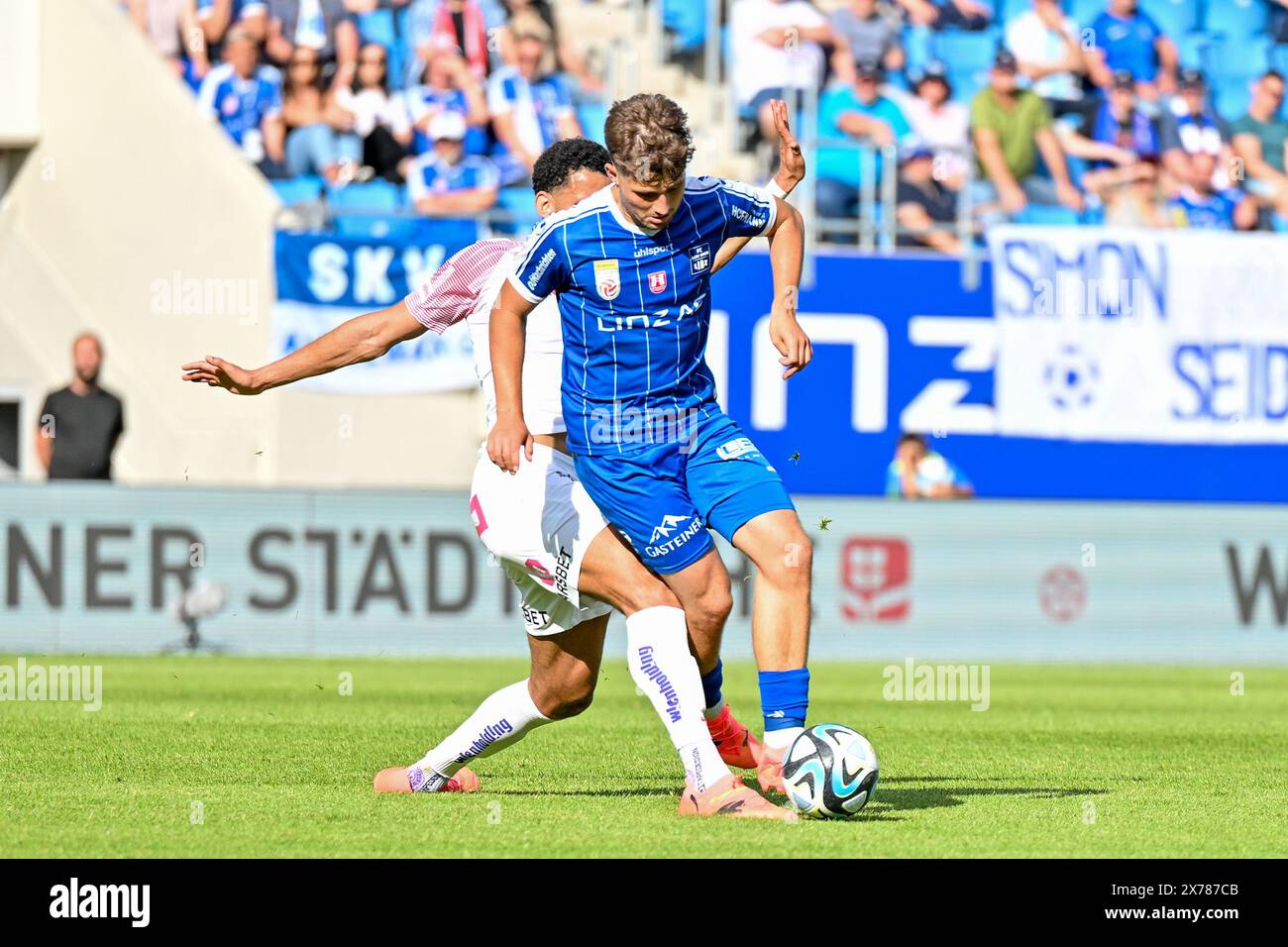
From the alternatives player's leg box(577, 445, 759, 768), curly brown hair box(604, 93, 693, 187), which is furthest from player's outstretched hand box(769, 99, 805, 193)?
player's leg box(577, 445, 759, 768)

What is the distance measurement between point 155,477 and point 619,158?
43.2ft

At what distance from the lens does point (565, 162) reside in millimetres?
7828

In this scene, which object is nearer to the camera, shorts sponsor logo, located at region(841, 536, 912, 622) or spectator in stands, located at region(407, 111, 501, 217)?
shorts sponsor logo, located at region(841, 536, 912, 622)

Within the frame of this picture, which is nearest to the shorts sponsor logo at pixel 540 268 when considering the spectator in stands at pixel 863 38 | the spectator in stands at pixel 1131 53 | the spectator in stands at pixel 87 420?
the spectator in stands at pixel 87 420

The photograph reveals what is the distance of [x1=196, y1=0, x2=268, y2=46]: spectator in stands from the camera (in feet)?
65.2

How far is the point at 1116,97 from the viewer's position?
2164 cm

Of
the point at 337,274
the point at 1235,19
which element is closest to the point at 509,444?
the point at 337,274

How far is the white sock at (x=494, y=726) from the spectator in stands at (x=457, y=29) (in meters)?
13.0

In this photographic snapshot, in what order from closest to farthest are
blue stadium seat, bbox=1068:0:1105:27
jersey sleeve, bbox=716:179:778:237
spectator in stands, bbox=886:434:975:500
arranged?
jersey sleeve, bbox=716:179:778:237
spectator in stands, bbox=886:434:975:500
blue stadium seat, bbox=1068:0:1105:27

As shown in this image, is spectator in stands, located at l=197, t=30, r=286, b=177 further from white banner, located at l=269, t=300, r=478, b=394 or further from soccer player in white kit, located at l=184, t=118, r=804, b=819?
soccer player in white kit, located at l=184, t=118, r=804, b=819

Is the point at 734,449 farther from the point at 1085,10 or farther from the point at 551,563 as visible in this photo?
the point at 1085,10

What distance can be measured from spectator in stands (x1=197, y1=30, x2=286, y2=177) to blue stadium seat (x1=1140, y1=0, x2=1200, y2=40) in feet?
30.9

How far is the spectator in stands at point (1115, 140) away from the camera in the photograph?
2100 cm

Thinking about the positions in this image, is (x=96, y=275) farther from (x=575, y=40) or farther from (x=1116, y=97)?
(x=1116, y=97)
